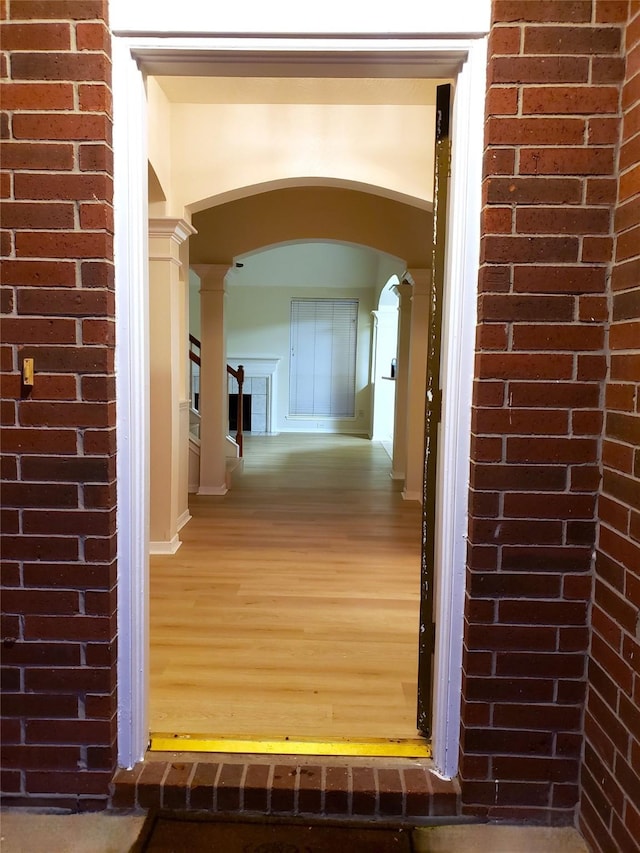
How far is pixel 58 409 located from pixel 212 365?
358 cm

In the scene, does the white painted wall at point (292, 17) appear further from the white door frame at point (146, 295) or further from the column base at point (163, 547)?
the column base at point (163, 547)

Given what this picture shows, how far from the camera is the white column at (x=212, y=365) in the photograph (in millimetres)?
4949

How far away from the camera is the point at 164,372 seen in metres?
3.46

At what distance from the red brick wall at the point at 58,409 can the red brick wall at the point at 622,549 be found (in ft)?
3.90

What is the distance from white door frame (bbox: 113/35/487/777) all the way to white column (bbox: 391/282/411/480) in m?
3.91

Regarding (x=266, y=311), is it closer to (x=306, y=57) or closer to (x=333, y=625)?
(x=333, y=625)

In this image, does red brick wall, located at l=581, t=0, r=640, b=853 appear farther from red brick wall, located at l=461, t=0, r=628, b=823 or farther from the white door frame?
the white door frame

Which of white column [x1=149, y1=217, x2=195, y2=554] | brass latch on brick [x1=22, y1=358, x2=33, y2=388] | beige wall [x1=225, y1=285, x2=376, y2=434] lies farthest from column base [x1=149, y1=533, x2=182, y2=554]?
beige wall [x1=225, y1=285, x2=376, y2=434]

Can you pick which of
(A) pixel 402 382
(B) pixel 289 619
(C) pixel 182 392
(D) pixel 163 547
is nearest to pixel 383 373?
(A) pixel 402 382

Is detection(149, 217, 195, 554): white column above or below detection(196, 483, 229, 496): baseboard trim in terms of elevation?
above

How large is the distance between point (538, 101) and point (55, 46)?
1.12 meters

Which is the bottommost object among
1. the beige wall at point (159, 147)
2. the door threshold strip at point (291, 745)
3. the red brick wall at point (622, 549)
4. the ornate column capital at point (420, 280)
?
the door threshold strip at point (291, 745)

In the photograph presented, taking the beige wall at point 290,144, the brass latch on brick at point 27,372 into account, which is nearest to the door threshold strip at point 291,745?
the brass latch on brick at point 27,372

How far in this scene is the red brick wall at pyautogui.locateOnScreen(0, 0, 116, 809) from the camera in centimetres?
136
